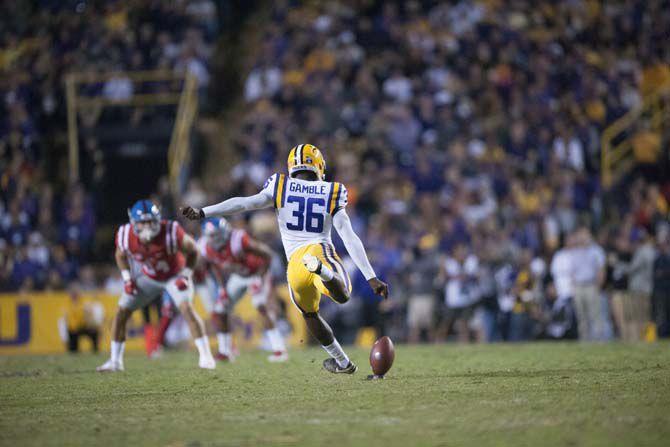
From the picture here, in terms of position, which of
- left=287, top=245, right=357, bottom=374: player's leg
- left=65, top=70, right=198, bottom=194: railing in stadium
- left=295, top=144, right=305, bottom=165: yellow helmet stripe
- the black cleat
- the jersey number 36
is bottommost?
the black cleat

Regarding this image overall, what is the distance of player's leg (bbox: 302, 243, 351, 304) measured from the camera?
355 inches

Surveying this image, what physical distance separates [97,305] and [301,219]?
34.5 feet

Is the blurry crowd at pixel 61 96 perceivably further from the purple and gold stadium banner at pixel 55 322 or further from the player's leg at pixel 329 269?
the player's leg at pixel 329 269

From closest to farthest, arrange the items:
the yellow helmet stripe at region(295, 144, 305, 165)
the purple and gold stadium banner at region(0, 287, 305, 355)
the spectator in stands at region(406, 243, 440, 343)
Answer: the yellow helmet stripe at region(295, 144, 305, 165)
the spectator in stands at region(406, 243, 440, 343)
the purple and gold stadium banner at region(0, 287, 305, 355)

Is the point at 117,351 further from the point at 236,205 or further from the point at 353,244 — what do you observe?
the point at 353,244

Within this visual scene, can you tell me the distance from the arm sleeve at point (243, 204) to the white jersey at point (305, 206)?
0.01m

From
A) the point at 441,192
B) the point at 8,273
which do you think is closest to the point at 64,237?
the point at 8,273

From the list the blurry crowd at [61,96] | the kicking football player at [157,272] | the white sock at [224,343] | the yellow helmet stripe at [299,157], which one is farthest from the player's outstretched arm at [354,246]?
the blurry crowd at [61,96]

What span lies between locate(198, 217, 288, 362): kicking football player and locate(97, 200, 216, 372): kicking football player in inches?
69.4

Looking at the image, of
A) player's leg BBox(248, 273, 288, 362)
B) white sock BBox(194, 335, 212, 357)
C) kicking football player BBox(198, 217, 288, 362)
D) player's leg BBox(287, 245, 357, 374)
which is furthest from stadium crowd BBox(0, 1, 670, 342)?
player's leg BBox(287, 245, 357, 374)

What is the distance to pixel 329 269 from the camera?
9234mm

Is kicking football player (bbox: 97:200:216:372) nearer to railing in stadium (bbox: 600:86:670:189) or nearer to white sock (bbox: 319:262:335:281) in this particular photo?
white sock (bbox: 319:262:335:281)

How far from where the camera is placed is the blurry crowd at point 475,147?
1859cm

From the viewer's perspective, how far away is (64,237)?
20906 mm
